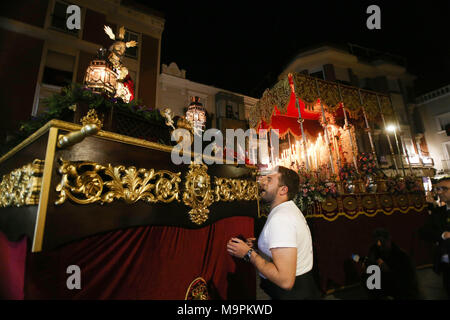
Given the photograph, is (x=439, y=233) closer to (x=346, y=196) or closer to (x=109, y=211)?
(x=346, y=196)

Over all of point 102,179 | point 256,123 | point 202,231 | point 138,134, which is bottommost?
point 202,231

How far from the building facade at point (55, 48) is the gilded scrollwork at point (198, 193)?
4922mm

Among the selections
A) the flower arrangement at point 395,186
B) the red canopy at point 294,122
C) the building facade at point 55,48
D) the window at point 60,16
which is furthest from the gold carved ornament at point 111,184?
the window at point 60,16

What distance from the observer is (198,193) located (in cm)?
166

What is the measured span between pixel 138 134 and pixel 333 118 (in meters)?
7.35

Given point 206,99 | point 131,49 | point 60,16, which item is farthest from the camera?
point 206,99

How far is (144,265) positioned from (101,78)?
60.4 inches

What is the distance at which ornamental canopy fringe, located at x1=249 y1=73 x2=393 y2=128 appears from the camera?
5.26 metres

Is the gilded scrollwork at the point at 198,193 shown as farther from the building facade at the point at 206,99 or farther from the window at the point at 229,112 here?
the window at the point at 229,112

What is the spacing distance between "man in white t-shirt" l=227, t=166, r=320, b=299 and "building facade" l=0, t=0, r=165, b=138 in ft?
17.4

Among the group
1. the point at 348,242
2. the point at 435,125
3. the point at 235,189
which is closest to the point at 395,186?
the point at 348,242

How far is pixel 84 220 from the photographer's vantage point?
1.04 m
